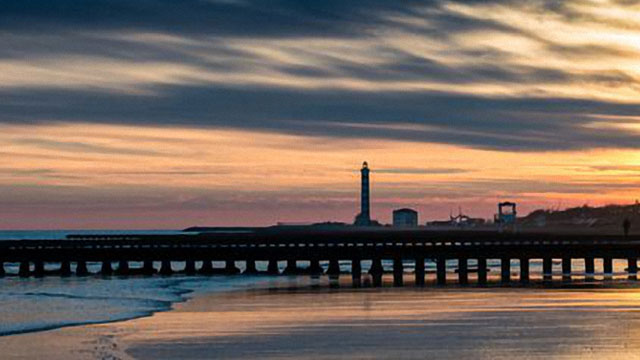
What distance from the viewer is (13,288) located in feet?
176

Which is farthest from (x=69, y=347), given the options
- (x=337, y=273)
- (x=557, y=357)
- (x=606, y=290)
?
(x=337, y=273)

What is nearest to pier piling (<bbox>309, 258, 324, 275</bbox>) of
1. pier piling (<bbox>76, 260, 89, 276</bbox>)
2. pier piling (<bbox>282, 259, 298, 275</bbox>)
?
pier piling (<bbox>282, 259, 298, 275</bbox>)

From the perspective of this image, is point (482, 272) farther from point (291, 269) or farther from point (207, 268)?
point (207, 268)

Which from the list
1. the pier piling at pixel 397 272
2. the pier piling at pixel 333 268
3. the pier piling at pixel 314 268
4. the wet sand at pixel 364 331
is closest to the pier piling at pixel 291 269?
the pier piling at pixel 314 268

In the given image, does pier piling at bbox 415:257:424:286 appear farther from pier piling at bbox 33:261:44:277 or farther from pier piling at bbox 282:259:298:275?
pier piling at bbox 33:261:44:277

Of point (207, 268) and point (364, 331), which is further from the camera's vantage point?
point (207, 268)

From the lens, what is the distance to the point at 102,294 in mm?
48219

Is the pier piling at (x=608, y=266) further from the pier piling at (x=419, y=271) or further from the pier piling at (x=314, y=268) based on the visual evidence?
the pier piling at (x=314, y=268)

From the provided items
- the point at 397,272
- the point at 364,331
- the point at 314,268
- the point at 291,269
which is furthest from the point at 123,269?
the point at 364,331

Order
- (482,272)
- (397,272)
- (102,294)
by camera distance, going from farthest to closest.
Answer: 1. (482,272)
2. (397,272)
3. (102,294)

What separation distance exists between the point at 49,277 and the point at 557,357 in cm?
4578

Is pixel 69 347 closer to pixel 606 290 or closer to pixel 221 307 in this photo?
pixel 221 307

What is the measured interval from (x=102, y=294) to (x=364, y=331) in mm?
20699

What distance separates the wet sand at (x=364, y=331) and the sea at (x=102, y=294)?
65.0 inches
